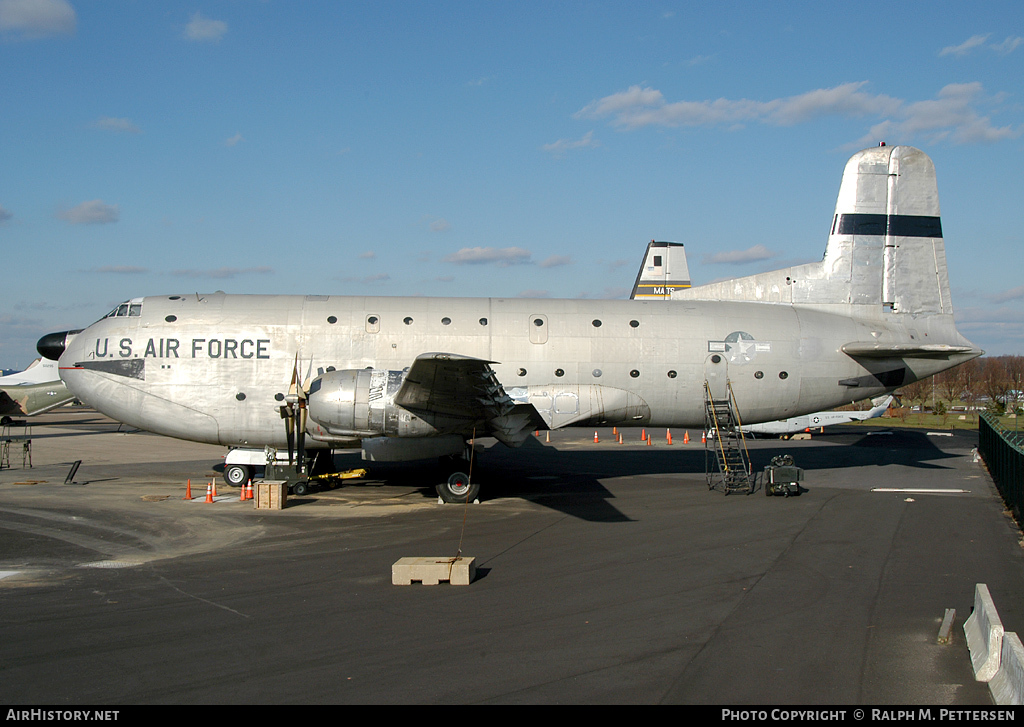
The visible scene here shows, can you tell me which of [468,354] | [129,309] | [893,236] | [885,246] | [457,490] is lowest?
[457,490]

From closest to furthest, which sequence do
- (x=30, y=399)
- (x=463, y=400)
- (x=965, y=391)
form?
1. (x=463, y=400)
2. (x=30, y=399)
3. (x=965, y=391)

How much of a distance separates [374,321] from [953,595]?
12809mm

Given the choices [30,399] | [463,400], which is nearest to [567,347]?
[463,400]

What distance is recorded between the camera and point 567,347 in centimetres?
1730

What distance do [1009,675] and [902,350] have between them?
44.4 ft

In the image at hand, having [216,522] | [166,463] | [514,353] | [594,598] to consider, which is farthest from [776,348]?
[166,463]

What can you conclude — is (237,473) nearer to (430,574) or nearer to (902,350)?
(430,574)

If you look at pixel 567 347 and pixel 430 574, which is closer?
pixel 430 574

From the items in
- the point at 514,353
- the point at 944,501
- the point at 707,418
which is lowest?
the point at 944,501

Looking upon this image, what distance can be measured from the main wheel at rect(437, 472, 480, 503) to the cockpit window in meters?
8.71

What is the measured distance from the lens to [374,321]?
1714cm

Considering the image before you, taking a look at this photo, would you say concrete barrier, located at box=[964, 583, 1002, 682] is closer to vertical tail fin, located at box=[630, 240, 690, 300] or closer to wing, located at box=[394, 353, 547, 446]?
wing, located at box=[394, 353, 547, 446]

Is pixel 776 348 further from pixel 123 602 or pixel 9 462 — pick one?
pixel 9 462

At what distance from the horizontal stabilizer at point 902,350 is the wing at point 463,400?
8542 millimetres
